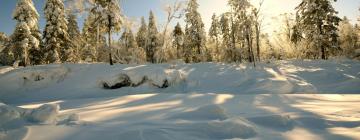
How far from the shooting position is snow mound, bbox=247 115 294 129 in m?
6.61

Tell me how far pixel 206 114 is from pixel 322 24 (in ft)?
111

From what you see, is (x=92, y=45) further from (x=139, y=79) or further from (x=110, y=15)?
(x=139, y=79)

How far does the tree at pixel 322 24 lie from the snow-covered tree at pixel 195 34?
17620 millimetres

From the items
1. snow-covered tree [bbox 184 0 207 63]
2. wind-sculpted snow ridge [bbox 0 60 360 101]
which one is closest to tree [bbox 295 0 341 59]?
wind-sculpted snow ridge [bbox 0 60 360 101]

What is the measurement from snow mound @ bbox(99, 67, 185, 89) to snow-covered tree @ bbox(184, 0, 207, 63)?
25.4m

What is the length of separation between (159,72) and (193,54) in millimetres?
26482

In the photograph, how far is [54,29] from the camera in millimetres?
40812

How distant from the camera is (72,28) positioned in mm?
50719

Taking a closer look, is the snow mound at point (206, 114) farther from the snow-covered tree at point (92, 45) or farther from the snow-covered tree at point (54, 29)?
the snow-covered tree at point (54, 29)

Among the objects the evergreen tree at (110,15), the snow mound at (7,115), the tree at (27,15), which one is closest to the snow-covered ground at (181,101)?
the snow mound at (7,115)

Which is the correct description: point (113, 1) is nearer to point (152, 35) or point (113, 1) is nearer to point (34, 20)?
point (34, 20)

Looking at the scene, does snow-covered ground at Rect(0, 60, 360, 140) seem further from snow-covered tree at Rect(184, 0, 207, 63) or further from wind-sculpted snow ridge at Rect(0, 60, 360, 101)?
snow-covered tree at Rect(184, 0, 207, 63)

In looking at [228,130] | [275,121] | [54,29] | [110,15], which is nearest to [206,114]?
[228,130]

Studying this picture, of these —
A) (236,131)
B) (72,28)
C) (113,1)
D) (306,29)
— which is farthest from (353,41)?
(236,131)
